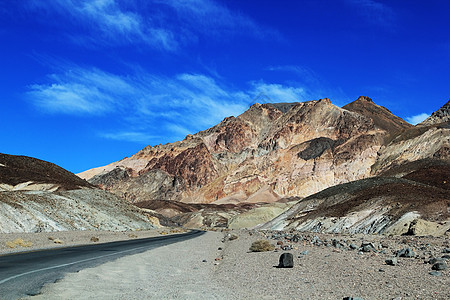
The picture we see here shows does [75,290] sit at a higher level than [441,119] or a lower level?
lower

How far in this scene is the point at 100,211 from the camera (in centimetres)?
6112

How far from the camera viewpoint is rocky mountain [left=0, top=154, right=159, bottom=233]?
42.4m

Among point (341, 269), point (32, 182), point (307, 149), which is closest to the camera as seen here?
point (341, 269)

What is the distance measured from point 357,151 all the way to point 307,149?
78.4 ft

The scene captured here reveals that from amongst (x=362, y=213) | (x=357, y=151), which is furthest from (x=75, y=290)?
(x=357, y=151)

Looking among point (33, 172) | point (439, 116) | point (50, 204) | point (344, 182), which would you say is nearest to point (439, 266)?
point (50, 204)

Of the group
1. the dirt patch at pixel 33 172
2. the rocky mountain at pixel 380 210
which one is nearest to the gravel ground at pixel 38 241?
the rocky mountain at pixel 380 210

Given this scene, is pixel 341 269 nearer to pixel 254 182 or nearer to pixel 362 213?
pixel 362 213

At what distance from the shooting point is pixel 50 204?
51688mm

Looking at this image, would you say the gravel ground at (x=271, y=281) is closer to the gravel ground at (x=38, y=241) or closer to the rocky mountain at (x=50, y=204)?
the gravel ground at (x=38, y=241)

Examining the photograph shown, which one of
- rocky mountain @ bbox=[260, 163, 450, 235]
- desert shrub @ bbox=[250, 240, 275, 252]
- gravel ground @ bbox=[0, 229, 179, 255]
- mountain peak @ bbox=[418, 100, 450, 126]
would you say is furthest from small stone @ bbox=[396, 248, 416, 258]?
mountain peak @ bbox=[418, 100, 450, 126]

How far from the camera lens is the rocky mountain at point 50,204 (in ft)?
139

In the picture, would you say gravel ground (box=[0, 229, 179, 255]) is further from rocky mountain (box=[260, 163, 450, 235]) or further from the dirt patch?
the dirt patch

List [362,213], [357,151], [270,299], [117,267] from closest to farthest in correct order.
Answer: [270,299]
[117,267]
[362,213]
[357,151]
